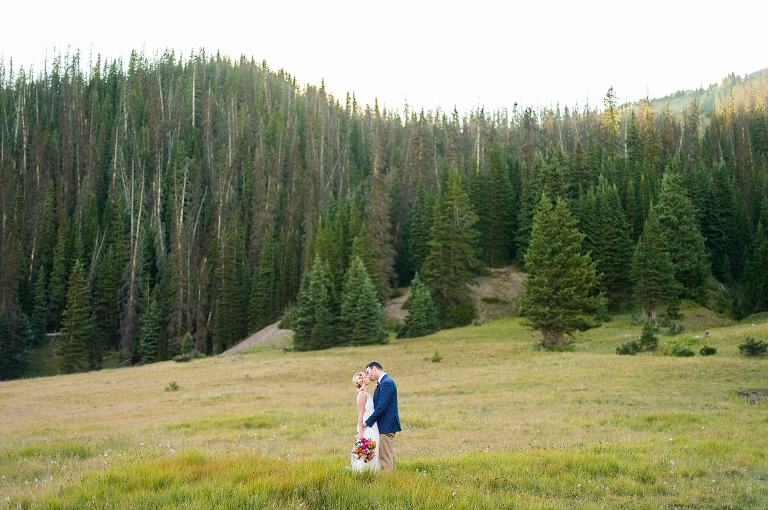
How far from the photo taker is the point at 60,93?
129m

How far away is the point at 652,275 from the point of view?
163ft

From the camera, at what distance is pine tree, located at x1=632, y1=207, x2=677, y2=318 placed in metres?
49.1

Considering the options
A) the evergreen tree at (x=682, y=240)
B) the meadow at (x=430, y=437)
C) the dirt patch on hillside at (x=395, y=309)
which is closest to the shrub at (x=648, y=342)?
the meadow at (x=430, y=437)

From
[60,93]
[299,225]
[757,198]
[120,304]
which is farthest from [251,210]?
[757,198]

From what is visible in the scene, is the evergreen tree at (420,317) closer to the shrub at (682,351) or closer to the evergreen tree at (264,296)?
the evergreen tree at (264,296)

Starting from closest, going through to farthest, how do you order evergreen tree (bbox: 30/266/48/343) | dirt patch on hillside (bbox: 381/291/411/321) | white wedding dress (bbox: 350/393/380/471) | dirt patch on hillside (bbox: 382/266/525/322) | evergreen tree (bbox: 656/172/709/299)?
white wedding dress (bbox: 350/393/380/471) → evergreen tree (bbox: 656/172/709/299) → dirt patch on hillside (bbox: 382/266/525/322) → dirt patch on hillside (bbox: 381/291/411/321) → evergreen tree (bbox: 30/266/48/343)

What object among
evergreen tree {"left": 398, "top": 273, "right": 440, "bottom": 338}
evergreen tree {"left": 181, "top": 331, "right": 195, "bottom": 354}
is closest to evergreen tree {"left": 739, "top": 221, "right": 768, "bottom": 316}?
evergreen tree {"left": 398, "top": 273, "right": 440, "bottom": 338}

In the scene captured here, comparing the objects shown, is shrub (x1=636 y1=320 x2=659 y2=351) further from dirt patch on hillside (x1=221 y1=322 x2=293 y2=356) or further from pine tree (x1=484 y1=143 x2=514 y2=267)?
pine tree (x1=484 y1=143 x2=514 y2=267)

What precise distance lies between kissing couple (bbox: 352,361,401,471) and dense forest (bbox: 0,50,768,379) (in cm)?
3768

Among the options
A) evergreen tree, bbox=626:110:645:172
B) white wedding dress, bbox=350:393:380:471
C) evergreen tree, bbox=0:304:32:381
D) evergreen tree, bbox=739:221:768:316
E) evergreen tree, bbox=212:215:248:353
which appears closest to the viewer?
white wedding dress, bbox=350:393:380:471

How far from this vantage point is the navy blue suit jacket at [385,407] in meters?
8.94

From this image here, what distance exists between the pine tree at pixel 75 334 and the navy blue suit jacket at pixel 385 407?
6591 centimetres

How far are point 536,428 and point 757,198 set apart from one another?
257ft

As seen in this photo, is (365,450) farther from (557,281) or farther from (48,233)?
(48,233)
